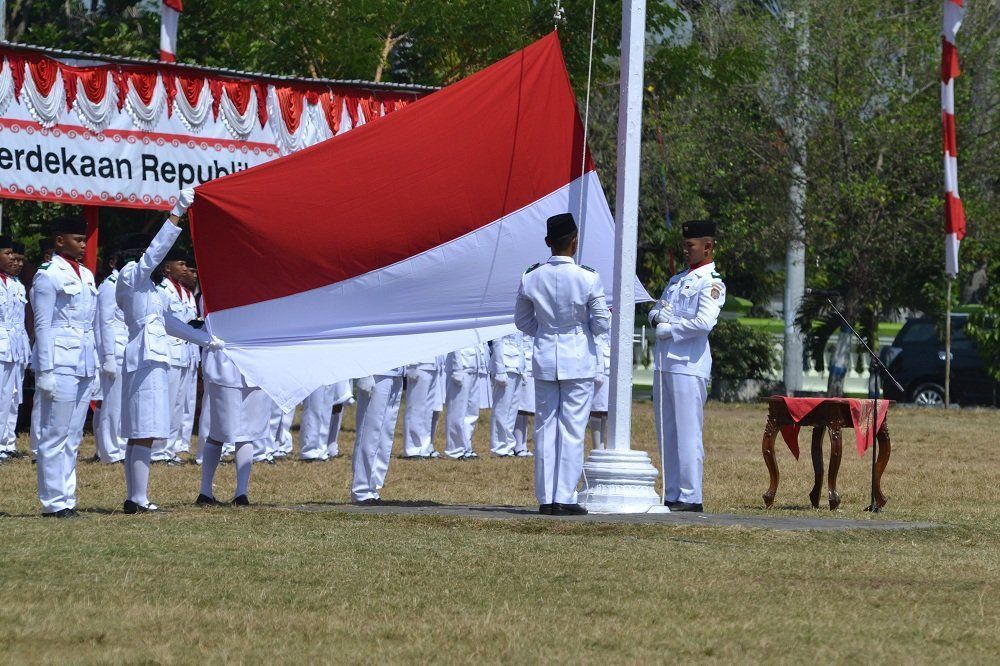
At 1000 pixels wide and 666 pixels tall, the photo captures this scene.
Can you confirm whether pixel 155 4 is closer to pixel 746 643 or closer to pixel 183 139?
pixel 183 139

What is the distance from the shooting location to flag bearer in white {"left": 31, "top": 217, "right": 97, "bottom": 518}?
11.1 m

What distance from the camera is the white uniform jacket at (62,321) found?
36.4 ft

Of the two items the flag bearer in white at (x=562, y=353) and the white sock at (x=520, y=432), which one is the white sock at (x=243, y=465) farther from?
the white sock at (x=520, y=432)

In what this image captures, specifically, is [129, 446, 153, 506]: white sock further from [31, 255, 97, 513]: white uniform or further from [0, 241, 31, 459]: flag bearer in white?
[0, 241, 31, 459]: flag bearer in white

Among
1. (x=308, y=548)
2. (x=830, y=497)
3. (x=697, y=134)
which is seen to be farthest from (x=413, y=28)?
(x=308, y=548)

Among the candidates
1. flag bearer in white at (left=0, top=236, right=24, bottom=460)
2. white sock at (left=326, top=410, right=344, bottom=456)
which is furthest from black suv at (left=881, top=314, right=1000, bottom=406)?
flag bearer in white at (left=0, top=236, right=24, bottom=460)

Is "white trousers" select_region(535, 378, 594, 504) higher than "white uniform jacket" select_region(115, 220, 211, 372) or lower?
lower

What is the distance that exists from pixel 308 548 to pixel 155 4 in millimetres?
20080

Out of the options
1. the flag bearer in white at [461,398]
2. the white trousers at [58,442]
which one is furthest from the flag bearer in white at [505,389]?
the white trousers at [58,442]

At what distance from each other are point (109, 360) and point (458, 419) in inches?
172

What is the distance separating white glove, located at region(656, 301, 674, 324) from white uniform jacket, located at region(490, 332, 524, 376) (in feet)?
24.9

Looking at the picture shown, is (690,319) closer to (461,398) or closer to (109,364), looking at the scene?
(109,364)

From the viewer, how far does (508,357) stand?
1975 centimetres

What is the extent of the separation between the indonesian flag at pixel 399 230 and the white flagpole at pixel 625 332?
92 centimetres
